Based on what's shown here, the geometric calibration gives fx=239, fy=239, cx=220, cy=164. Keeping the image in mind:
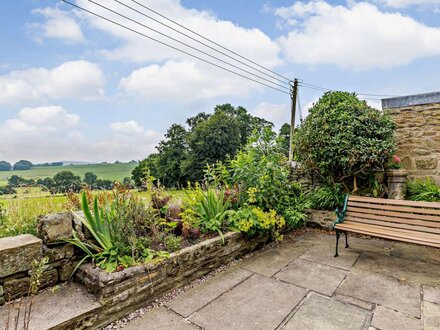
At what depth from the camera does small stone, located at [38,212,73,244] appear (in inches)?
91.9

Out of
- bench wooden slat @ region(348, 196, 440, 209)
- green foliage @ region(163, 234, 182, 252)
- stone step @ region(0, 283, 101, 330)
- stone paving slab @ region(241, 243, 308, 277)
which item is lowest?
stone paving slab @ region(241, 243, 308, 277)

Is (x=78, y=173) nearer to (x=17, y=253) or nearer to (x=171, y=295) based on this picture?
(x=17, y=253)

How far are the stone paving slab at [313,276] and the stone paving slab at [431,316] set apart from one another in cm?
74

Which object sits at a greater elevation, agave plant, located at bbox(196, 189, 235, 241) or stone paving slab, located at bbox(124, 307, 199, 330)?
agave plant, located at bbox(196, 189, 235, 241)

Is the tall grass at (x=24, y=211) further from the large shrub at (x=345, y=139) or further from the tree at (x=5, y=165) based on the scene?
the large shrub at (x=345, y=139)

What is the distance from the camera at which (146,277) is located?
234cm

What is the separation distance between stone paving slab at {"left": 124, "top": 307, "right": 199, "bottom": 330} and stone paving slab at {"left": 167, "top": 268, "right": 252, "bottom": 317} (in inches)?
3.3

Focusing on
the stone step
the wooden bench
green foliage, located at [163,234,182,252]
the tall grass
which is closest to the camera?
the stone step

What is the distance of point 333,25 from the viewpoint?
A: 6.54 metres

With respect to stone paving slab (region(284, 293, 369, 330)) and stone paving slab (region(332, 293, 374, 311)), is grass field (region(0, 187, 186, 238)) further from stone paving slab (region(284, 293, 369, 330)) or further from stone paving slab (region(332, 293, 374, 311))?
stone paving slab (region(332, 293, 374, 311))

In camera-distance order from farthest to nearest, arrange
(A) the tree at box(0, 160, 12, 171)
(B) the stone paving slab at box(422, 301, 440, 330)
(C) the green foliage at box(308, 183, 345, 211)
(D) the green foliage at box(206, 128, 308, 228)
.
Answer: (C) the green foliage at box(308, 183, 345, 211) < (A) the tree at box(0, 160, 12, 171) < (D) the green foliage at box(206, 128, 308, 228) < (B) the stone paving slab at box(422, 301, 440, 330)

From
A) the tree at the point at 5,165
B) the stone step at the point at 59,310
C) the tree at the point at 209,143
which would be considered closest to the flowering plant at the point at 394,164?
the stone step at the point at 59,310

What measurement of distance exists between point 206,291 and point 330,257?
1938 millimetres

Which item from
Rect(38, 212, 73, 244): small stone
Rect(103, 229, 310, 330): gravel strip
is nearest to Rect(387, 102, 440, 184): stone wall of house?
Rect(103, 229, 310, 330): gravel strip
